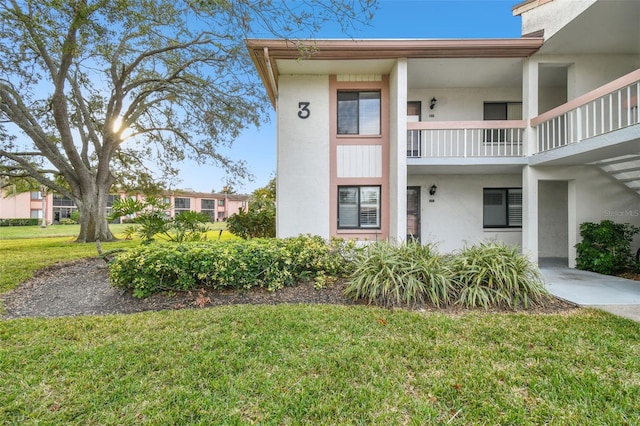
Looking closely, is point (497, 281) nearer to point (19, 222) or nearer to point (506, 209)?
point (506, 209)

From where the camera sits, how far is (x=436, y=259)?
5.10m

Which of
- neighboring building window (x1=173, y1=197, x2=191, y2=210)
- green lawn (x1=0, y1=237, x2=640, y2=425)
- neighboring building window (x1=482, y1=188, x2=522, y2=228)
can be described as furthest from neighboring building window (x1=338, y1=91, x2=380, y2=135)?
neighboring building window (x1=173, y1=197, x2=191, y2=210)

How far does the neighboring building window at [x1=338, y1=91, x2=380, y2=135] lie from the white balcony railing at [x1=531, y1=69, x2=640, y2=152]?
4216 mm

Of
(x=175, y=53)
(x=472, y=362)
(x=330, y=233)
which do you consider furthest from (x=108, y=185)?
(x=472, y=362)

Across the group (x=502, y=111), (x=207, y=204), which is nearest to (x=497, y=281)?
(x=502, y=111)

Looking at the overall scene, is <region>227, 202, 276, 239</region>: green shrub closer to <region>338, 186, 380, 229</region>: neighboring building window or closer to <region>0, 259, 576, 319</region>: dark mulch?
<region>338, 186, 380, 229</region>: neighboring building window

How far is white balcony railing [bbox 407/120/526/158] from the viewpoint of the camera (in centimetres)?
757

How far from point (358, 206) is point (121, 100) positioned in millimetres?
13431

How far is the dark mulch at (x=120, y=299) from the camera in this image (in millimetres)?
4512

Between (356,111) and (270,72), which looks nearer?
(270,72)

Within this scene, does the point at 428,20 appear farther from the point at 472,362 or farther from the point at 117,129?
the point at 117,129

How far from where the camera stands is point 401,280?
4.71m

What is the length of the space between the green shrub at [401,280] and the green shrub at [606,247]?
16.0 ft

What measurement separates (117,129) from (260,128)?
7683mm
